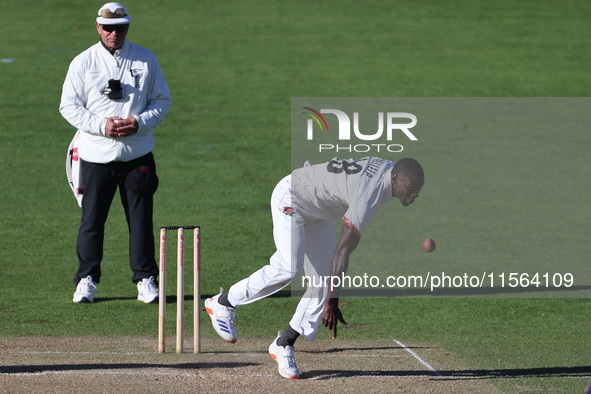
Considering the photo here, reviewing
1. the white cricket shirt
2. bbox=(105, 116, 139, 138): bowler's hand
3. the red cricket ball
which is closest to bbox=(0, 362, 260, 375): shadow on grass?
the white cricket shirt

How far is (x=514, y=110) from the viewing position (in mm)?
19734

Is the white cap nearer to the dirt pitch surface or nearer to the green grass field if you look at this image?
the green grass field

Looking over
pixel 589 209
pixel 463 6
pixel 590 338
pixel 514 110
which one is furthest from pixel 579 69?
pixel 590 338

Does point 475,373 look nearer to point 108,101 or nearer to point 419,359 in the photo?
point 419,359

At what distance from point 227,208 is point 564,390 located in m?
7.92

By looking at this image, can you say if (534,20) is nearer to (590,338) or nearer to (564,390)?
(590,338)

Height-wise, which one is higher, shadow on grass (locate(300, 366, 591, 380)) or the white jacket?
the white jacket

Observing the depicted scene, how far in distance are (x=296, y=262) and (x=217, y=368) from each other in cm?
97

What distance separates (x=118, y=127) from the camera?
8922 millimetres

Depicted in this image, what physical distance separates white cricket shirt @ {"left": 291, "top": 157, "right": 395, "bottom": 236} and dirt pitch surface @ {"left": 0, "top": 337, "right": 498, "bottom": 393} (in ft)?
3.63

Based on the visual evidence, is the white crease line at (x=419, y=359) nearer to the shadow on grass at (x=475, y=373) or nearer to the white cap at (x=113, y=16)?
the shadow on grass at (x=475, y=373)

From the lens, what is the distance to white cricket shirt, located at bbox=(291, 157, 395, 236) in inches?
267

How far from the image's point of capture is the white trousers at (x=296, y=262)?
23.0 ft

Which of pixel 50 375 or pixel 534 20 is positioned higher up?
pixel 534 20
